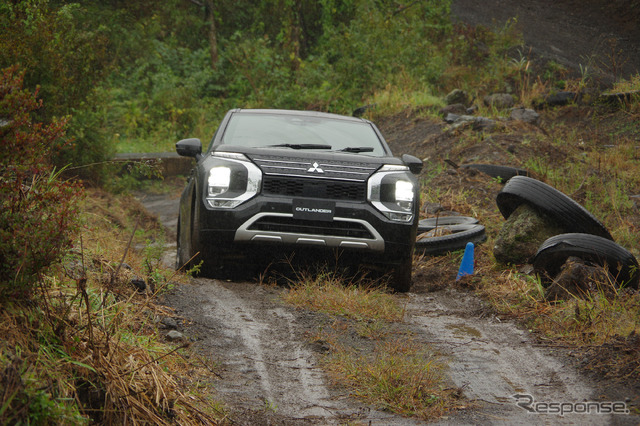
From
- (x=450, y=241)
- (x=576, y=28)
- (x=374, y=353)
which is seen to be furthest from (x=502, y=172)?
(x=576, y=28)

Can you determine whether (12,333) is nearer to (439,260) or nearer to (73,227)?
(73,227)

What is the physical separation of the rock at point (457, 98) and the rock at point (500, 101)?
88 centimetres

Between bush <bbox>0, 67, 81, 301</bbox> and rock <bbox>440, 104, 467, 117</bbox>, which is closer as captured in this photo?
bush <bbox>0, 67, 81, 301</bbox>

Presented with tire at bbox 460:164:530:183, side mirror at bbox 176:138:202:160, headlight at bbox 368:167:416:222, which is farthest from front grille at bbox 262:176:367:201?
tire at bbox 460:164:530:183

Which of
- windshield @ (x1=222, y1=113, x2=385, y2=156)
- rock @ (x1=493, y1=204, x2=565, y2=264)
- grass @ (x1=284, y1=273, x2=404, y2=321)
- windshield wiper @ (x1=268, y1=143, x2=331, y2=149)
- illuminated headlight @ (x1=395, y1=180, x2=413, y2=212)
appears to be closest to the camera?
grass @ (x1=284, y1=273, x2=404, y2=321)

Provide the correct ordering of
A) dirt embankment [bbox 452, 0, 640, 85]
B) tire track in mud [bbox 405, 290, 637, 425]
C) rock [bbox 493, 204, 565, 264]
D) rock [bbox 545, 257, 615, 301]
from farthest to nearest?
1. dirt embankment [bbox 452, 0, 640, 85]
2. rock [bbox 493, 204, 565, 264]
3. rock [bbox 545, 257, 615, 301]
4. tire track in mud [bbox 405, 290, 637, 425]

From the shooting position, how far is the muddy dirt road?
3934mm

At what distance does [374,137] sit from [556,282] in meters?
2.45

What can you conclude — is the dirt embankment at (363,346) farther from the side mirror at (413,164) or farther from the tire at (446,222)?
the side mirror at (413,164)

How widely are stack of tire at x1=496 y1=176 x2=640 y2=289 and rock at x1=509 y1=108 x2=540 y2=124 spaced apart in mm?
7172

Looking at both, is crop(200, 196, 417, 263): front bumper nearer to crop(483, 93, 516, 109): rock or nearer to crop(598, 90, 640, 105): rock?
crop(598, 90, 640, 105): rock

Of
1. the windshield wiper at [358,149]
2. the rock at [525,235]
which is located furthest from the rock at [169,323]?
the rock at [525,235]

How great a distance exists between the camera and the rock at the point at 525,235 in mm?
7586

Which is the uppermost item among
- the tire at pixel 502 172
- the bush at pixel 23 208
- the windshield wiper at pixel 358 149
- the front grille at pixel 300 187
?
the bush at pixel 23 208
